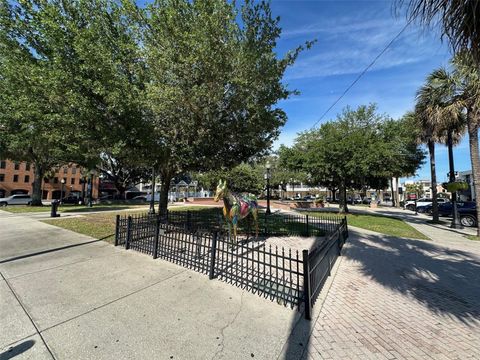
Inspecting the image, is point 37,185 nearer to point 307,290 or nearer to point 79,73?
point 79,73

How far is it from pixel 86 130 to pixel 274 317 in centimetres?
857

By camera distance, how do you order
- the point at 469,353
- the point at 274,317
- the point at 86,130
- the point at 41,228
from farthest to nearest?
the point at 41,228
the point at 86,130
the point at 274,317
the point at 469,353

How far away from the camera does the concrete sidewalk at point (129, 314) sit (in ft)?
9.65

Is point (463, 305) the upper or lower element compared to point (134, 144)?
lower

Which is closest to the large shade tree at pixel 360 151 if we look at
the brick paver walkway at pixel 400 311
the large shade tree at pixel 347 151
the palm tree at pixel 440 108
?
the large shade tree at pixel 347 151

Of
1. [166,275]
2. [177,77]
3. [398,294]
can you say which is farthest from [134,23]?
[398,294]

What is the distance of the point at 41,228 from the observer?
10.9m

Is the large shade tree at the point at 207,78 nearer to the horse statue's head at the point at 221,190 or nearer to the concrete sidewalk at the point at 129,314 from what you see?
the horse statue's head at the point at 221,190

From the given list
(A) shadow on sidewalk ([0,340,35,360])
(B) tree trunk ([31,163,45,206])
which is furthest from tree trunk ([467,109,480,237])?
(B) tree trunk ([31,163,45,206])

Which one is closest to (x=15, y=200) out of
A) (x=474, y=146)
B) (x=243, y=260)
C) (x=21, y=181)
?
(x=21, y=181)

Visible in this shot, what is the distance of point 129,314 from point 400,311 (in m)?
4.81

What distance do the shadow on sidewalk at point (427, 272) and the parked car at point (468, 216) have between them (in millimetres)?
10793

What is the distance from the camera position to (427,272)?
6410 mm

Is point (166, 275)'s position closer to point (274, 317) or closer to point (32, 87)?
point (274, 317)
